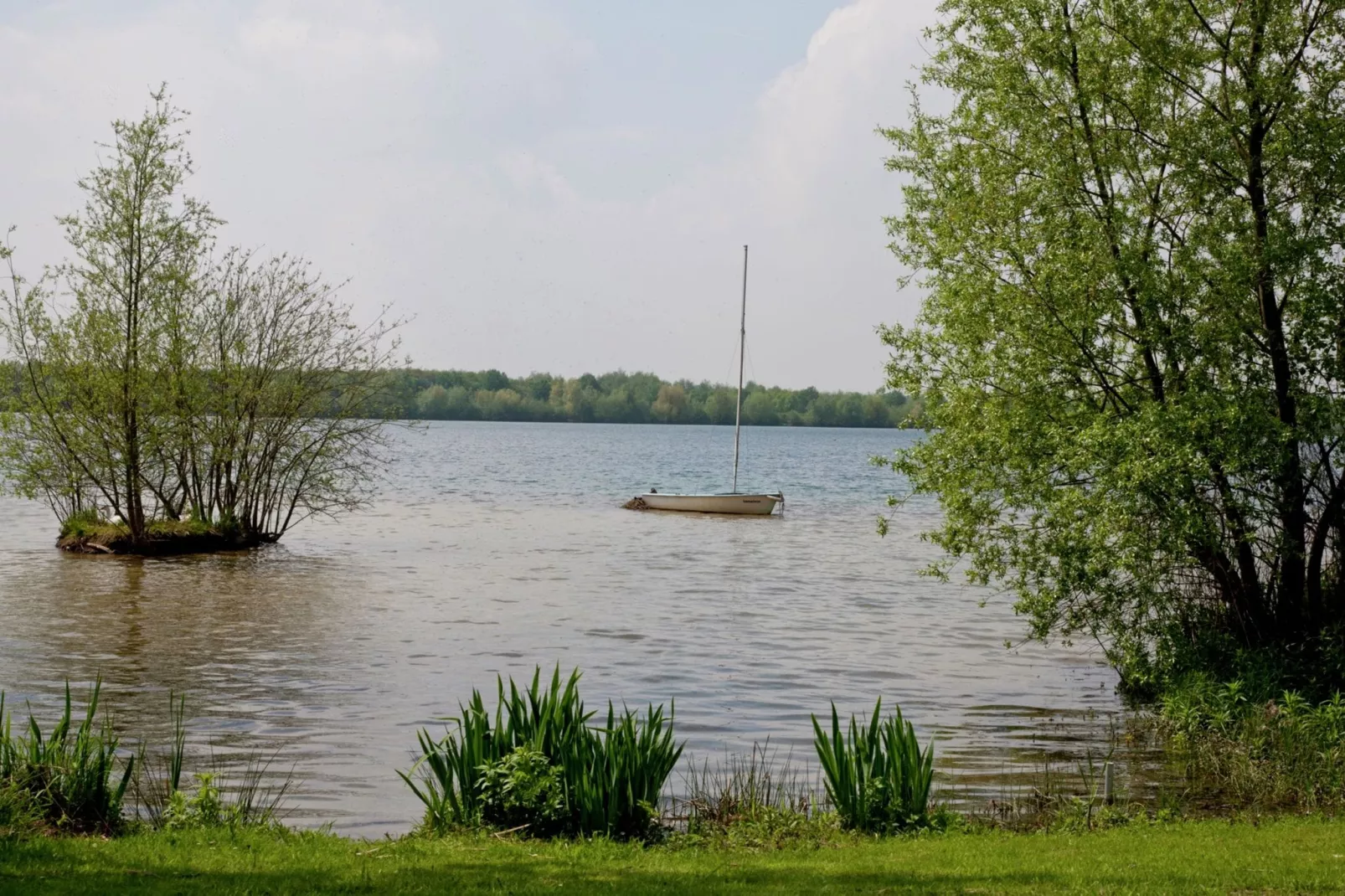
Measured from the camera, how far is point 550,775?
9.03 meters

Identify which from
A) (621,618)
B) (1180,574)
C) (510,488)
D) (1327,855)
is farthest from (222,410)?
(510,488)

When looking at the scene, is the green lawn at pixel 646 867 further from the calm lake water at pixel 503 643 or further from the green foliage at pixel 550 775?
the calm lake water at pixel 503 643

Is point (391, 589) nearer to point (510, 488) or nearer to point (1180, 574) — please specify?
point (1180, 574)

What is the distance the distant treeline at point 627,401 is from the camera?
178 m

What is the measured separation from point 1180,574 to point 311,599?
17137mm

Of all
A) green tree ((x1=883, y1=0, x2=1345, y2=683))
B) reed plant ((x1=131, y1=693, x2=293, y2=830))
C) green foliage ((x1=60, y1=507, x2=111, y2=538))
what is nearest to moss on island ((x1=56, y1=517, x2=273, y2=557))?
green foliage ((x1=60, y1=507, x2=111, y2=538))

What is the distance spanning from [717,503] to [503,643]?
3548cm

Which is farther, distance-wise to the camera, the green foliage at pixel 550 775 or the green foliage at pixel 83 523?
the green foliage at pixel 83 523

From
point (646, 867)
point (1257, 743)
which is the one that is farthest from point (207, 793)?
point (1257, 743)

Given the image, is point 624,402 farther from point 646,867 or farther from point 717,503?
point 646,867

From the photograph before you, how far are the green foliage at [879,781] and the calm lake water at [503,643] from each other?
2.63m

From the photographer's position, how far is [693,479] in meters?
93.0

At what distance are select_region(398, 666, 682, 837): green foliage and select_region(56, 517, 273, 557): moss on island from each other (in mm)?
26580

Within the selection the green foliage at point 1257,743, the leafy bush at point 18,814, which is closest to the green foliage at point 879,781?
the green foliage at point 1257,743
